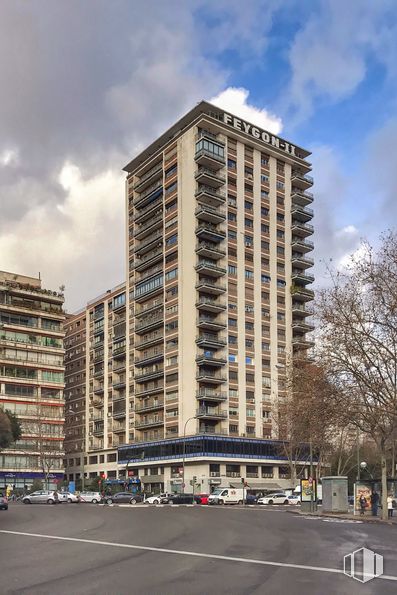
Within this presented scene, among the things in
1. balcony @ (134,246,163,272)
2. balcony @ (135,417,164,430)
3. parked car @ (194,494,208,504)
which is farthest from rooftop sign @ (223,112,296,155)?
parked car @ (194,494,208,504)

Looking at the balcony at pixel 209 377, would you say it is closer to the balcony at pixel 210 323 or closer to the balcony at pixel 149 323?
the balcony at pixel 210 323

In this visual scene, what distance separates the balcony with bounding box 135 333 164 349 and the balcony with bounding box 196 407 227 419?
1189 centimetres

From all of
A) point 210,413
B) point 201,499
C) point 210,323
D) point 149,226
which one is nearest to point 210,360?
point 210,323

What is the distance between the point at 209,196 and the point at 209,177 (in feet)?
8.48

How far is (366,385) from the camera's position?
36.4 m

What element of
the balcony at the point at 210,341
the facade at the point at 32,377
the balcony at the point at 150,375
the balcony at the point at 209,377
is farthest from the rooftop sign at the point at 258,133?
the facade at the point at 32,377

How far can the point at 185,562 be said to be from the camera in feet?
44.4

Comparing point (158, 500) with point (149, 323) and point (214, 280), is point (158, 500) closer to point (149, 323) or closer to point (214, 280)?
point (149, 323)

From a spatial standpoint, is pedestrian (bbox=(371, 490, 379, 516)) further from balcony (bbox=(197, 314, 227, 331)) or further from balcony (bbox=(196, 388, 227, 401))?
balcony (bbox=(197, 314, 227, 331))

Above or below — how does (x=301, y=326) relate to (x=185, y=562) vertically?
above

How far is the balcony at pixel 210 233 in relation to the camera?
89000 millimetres

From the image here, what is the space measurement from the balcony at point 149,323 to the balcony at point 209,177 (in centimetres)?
1896

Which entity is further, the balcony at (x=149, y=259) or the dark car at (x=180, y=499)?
the balcony at (x=149, y=259)

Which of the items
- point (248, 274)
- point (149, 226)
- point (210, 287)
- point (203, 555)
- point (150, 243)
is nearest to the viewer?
point (203, 555)
